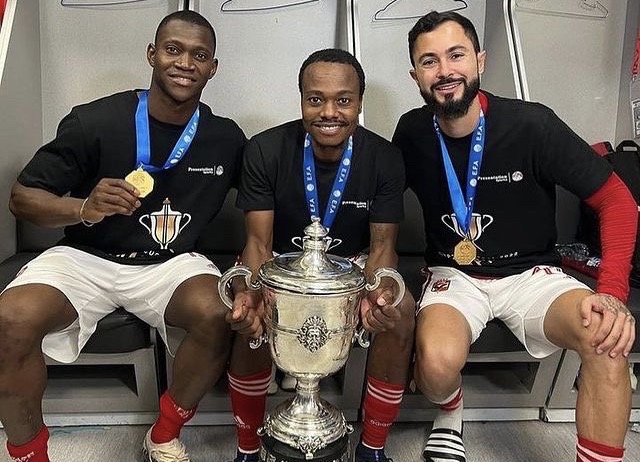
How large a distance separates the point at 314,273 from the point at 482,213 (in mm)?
725

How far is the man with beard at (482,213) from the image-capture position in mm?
1808

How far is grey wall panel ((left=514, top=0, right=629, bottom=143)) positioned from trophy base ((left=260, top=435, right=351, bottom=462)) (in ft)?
6.06

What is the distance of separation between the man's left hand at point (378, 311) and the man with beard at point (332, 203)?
153 mm

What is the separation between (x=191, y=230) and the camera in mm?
2064

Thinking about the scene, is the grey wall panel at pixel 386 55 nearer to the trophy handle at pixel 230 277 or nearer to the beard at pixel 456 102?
the beard at pixel 456 102

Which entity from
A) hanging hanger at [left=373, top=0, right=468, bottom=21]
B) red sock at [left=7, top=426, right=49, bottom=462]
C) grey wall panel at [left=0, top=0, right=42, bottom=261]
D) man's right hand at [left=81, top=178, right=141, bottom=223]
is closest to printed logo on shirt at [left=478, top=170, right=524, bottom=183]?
man's right hand at [left=81, top=178, right=141, bottom=223]

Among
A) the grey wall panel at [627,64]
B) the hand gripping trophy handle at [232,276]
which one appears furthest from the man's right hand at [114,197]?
the grey wall panel at [627,64]

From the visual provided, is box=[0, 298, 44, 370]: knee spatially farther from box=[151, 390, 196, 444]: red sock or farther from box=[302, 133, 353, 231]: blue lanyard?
box=[302, 133, 353, 231]: blue lanyard

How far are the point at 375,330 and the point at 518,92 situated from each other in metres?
1.34

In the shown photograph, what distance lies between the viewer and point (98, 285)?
191 centimetres

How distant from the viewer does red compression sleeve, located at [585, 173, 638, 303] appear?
179 centimetres

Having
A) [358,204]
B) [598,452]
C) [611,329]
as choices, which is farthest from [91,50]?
[598,452]

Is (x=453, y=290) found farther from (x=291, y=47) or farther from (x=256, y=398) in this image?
(x=291, y=47)

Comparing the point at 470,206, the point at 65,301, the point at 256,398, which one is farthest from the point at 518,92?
the point at 65,301
